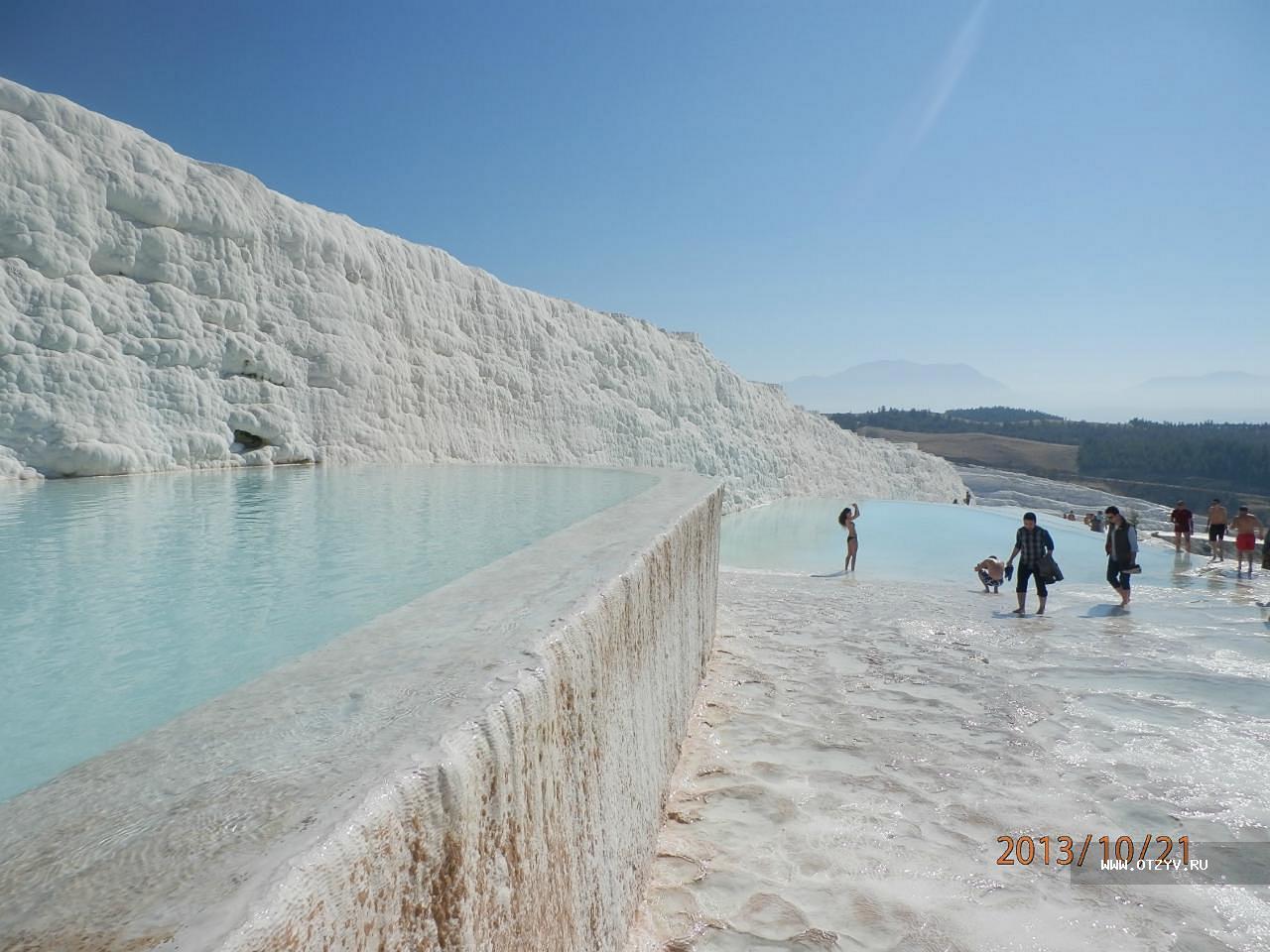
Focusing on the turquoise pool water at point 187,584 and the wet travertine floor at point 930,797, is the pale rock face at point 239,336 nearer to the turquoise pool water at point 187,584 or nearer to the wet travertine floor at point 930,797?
the turquoise pool water at point 187,584

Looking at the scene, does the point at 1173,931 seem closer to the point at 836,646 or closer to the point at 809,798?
the point at 809,798

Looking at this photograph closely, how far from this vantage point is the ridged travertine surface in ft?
2.74

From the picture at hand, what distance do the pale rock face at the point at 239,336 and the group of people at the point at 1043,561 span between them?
11435 mm

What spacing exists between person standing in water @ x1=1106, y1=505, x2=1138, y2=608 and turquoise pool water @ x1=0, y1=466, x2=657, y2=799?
596 centimetres

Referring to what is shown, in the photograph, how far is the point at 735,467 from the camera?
26.1 meters

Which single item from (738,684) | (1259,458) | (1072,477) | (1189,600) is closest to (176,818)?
(738,684)

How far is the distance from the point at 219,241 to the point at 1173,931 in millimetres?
15300

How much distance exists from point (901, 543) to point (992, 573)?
19.4 feet

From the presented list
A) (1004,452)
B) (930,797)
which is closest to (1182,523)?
(930,797)

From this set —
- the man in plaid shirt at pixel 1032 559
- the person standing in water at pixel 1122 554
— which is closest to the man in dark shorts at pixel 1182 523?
the person standing in water at pixel 1122 554

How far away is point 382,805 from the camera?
1.02m

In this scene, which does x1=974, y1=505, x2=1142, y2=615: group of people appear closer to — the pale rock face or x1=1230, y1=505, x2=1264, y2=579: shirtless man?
x1=1230, y1=505, x2=1264, y2=579: shirtless man

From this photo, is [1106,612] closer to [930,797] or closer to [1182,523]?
[930,797]

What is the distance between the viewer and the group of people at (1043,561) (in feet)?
26.0
